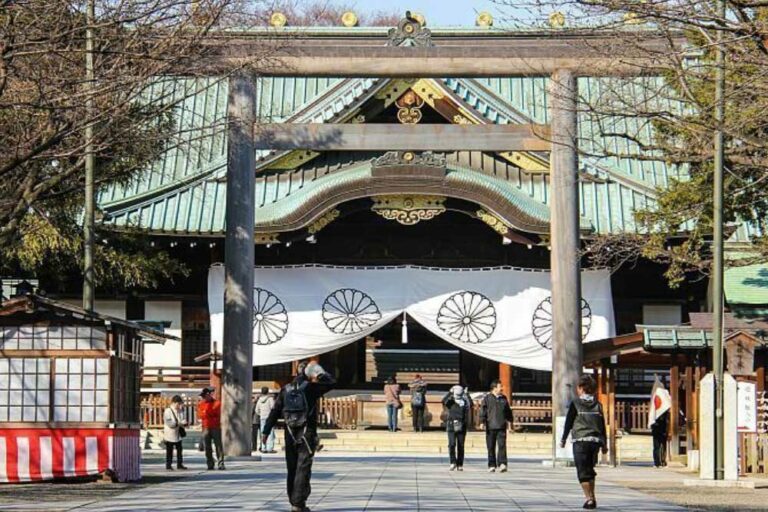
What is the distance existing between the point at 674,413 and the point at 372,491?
1042cm

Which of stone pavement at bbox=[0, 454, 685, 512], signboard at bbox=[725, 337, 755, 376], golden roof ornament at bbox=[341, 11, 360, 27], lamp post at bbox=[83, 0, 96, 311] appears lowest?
stone pavement at bbox=[0, 454, 685, 512]

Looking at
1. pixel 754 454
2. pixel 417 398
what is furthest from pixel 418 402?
pixel 754 454

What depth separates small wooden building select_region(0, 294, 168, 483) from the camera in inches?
819

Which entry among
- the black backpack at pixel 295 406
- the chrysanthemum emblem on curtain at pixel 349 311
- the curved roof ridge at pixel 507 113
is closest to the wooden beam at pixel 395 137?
the curved roof ridge at pixel 507 113

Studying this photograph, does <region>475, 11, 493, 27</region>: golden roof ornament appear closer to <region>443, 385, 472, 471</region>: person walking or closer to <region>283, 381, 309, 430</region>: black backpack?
<region>443, 385, 472, 471</region>: person walking

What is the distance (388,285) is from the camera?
35.7m

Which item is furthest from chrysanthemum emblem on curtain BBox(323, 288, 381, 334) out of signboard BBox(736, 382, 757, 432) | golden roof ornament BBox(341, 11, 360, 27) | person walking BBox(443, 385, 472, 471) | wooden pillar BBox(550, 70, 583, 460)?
signboard BBox(736, 382, 757, 432)

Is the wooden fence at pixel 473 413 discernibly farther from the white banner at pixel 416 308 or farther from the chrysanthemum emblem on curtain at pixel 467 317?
the chrysanthemum emblem on curtain at pixel 467 317

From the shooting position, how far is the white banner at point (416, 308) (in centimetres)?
3519

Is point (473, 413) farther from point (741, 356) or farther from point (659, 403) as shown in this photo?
point (741, 356)

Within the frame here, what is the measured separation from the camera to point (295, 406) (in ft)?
52.7

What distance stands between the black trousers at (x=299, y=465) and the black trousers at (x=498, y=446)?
917 cm

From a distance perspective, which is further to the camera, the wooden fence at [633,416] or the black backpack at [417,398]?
the black backpack at [417,398]

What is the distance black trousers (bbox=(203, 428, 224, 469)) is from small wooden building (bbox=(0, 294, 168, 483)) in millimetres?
3050
